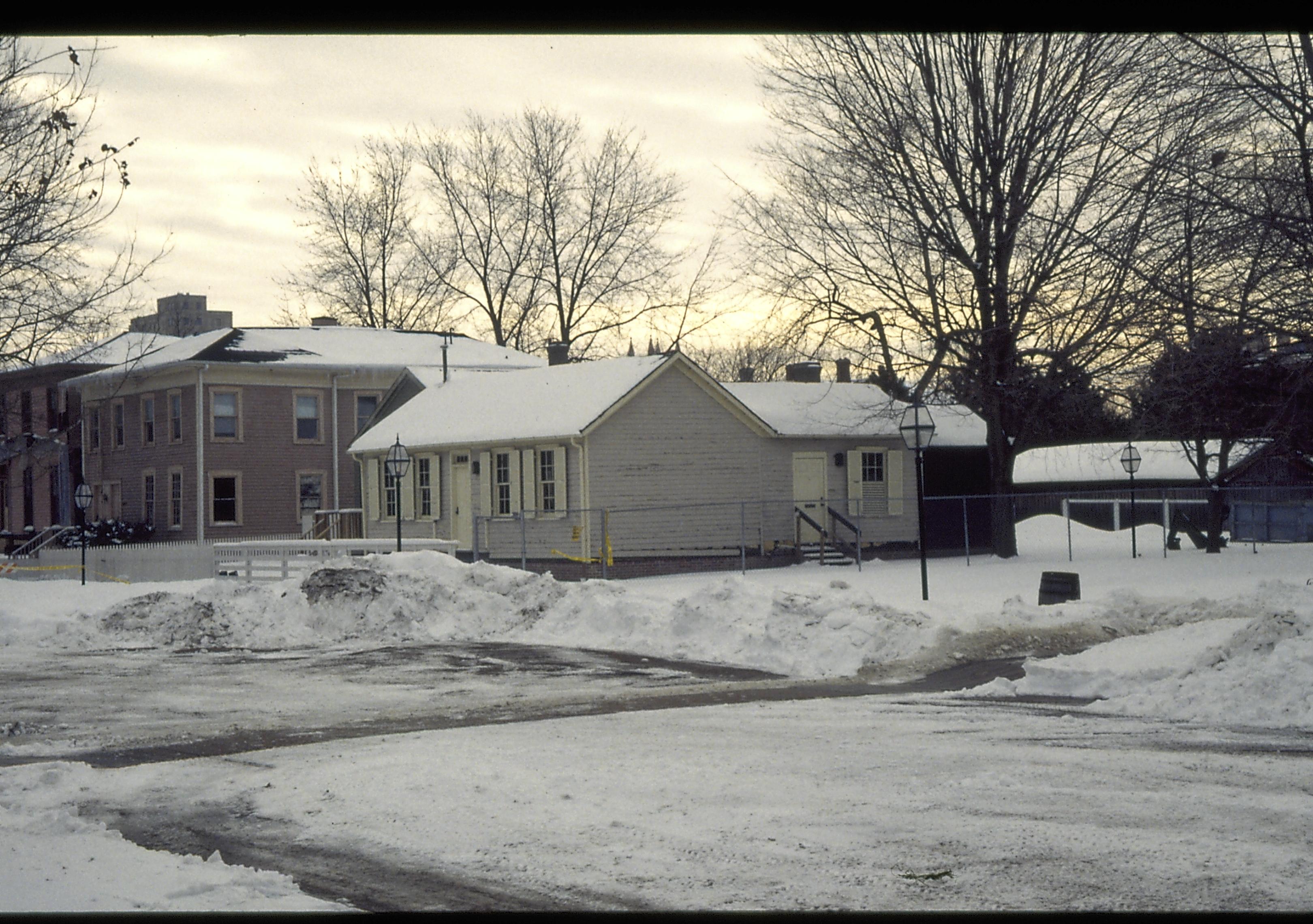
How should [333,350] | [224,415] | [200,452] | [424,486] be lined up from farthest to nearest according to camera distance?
[333,350], [224,415], [200,452], [424,486]

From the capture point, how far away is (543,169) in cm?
6334

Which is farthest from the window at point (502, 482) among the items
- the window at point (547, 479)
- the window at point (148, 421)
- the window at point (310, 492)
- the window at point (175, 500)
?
the window at point (148, 421)

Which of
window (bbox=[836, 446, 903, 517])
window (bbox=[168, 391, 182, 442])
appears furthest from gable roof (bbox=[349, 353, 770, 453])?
window (bbox=[168, 391, 182, 442])

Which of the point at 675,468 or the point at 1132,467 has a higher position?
the point at 675,468

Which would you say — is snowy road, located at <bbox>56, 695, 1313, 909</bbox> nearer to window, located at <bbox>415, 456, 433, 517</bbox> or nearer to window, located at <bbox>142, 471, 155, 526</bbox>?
window, located at <bbox>415, 456, 433, 517</bbox>

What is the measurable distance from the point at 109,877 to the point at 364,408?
44.4 m

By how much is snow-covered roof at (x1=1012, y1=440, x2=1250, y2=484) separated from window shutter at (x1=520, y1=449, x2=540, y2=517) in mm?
31468

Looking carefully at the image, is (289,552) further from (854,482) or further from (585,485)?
(854,482)

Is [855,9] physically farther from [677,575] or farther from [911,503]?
[911,503]

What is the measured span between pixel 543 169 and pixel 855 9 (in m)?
61.2

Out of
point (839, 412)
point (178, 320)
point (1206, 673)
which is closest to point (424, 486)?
point (839, 412)

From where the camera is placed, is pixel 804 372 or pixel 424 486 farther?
pixel 804 372

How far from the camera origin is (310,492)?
49.0m

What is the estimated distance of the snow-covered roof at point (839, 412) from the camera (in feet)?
125
